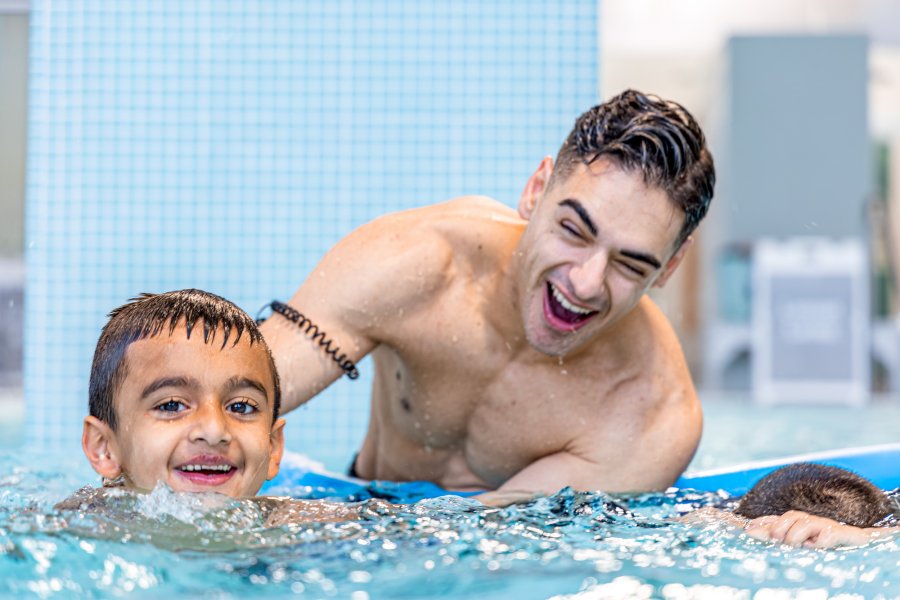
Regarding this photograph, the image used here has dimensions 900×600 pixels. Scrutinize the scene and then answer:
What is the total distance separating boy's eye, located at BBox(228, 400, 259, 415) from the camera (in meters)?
1.99

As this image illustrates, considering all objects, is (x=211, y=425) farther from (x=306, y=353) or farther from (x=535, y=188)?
(x=535, y=188)

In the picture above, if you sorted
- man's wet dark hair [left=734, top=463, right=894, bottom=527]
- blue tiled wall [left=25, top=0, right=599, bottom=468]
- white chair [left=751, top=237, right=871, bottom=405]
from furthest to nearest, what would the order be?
Result: 1. white chair [left=751, top=237, right=871, bottom=405]
2. blue tiled wall [left=25, top=0, right=599, bottom=468]
3. man's wet dark hair [left=734, top=463, right=894, bottom=527]

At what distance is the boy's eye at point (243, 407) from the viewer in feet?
6.54

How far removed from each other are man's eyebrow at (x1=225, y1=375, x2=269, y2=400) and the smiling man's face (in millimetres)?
791

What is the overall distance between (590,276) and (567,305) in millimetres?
118

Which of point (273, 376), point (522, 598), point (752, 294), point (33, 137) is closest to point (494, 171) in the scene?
point (33, 137)

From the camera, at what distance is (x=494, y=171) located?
19.6 feet

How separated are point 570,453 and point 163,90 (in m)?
3.87

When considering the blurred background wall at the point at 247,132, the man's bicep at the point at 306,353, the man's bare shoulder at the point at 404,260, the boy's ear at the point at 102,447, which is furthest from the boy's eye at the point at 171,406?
the blurred background wall at the point at 247,132

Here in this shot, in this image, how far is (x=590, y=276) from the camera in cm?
249

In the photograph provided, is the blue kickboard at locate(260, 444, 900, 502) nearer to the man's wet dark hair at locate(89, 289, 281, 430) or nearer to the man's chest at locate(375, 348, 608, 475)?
the man's chest at locate(375, 348, 608, 475)

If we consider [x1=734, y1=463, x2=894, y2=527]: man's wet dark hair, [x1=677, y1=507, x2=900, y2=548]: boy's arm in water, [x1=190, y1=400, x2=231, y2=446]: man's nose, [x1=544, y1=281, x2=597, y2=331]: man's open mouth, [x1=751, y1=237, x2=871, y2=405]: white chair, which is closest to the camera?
[x1=190, y1=400, x2=231, y2=446]: man's nose

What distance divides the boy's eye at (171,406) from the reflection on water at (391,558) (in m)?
0.15

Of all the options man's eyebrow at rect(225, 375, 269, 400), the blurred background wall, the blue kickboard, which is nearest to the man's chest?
the blue kickboard
